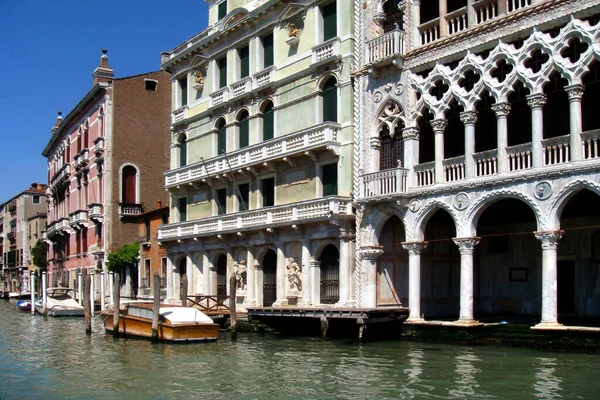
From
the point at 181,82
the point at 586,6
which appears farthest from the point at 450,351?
the point at 181,82

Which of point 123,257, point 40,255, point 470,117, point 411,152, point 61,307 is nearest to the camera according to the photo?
point 470,117

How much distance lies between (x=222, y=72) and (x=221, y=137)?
2.70 metres

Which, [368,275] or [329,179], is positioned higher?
[329,179]

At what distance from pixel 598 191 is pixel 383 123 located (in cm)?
749

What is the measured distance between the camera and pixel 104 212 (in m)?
42.1

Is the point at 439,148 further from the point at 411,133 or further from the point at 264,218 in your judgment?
the point at 264,218

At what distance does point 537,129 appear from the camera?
59.6 ft

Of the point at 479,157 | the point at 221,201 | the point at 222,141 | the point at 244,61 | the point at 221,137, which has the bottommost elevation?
the point at 221,201

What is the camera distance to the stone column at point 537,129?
1808 cm

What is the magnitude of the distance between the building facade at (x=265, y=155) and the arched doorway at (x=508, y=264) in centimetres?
402

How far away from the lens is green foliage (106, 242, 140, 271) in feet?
129

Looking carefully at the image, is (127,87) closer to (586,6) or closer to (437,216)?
(437,216)

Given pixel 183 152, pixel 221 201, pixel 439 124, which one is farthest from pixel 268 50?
pixel 439 124

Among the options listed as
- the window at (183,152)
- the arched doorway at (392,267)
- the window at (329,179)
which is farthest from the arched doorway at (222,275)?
the arched doorway at (392,267)
